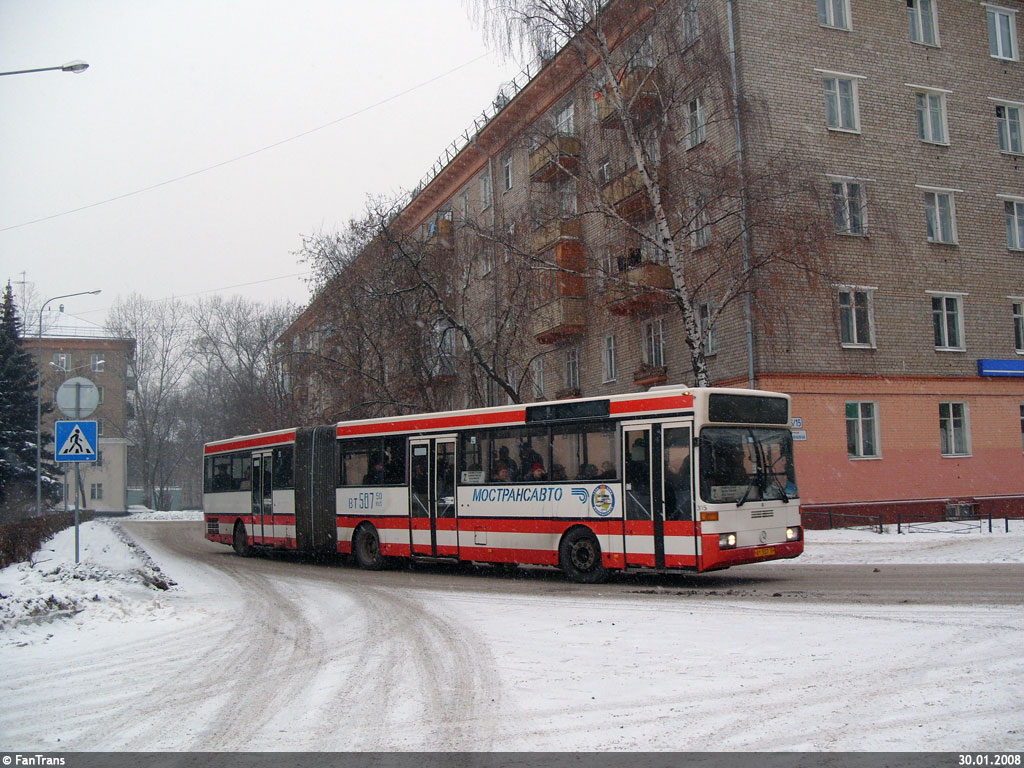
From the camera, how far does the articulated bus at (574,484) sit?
13.8 metres

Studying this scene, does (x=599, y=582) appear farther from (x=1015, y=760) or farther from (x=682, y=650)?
(x=1015, y=760)

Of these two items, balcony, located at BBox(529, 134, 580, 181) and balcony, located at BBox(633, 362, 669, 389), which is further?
balcony, located at BBox(633, 362, 669, 389)

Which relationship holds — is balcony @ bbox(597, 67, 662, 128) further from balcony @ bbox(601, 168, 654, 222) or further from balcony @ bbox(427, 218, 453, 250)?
balcony @ bbox(427, 218, 453, 250)

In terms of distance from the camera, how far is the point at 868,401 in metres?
27.5

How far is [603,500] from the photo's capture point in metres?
14.9

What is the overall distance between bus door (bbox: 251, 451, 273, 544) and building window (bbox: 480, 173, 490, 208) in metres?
21.9

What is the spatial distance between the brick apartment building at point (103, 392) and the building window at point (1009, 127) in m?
60.2

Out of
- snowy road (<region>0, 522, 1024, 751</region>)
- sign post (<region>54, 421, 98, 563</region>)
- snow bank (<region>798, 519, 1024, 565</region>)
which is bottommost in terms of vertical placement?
snow bank (<region>798, 519, 1024, 565</region>)

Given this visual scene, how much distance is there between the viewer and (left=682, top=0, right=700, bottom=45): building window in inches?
900

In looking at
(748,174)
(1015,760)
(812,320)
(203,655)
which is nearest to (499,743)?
(1015,760)

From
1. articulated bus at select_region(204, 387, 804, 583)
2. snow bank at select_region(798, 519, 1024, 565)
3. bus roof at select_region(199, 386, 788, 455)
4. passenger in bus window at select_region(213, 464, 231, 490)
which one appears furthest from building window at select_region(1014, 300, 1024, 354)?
passenger in bus window at select_region(213, 464, 231, 490)

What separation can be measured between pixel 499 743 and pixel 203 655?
4.92 meters

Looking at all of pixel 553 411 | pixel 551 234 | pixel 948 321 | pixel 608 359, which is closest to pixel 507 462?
pixel 553 411

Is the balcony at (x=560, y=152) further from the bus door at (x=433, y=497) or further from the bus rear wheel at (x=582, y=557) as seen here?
the bus rear wheel at (x=582, y=557)
